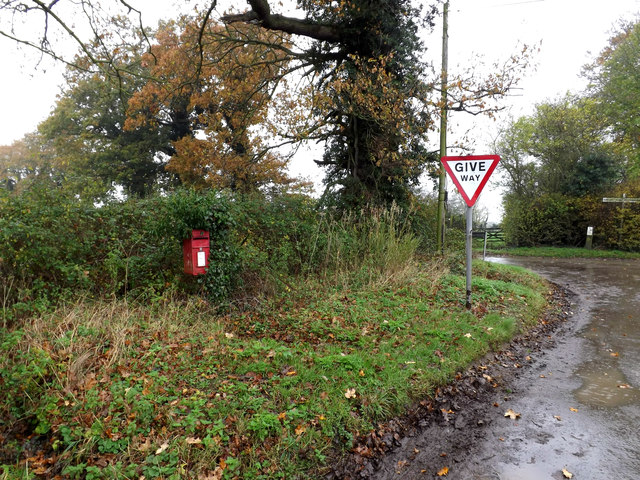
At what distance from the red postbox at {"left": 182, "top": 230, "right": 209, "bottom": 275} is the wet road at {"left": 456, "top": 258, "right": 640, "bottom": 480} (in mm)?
3984

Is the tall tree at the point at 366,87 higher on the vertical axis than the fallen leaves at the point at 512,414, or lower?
higher

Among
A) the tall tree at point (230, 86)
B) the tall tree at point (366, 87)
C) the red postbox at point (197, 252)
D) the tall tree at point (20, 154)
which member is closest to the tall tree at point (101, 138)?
the tall tree at point (20, 154)

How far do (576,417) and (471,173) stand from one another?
13.6 ft

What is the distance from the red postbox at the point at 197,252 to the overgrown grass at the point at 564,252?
19.7m

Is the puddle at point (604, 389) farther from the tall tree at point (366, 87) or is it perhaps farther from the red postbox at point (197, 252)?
the tall tree at point (366, 87)

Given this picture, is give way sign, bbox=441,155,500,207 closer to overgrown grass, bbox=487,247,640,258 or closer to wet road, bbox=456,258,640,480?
wet road, bbox=456,258,640,480

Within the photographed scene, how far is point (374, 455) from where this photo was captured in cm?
307

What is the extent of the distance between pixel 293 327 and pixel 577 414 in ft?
11.0

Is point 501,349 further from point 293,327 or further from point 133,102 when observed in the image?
point 133,102

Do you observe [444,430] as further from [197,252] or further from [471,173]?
[471,173]

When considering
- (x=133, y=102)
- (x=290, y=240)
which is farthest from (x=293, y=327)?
(x=133, y=102)

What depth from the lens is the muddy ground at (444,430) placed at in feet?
9.66

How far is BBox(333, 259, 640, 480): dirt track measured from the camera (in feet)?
9.66

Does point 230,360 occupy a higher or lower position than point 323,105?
lower
